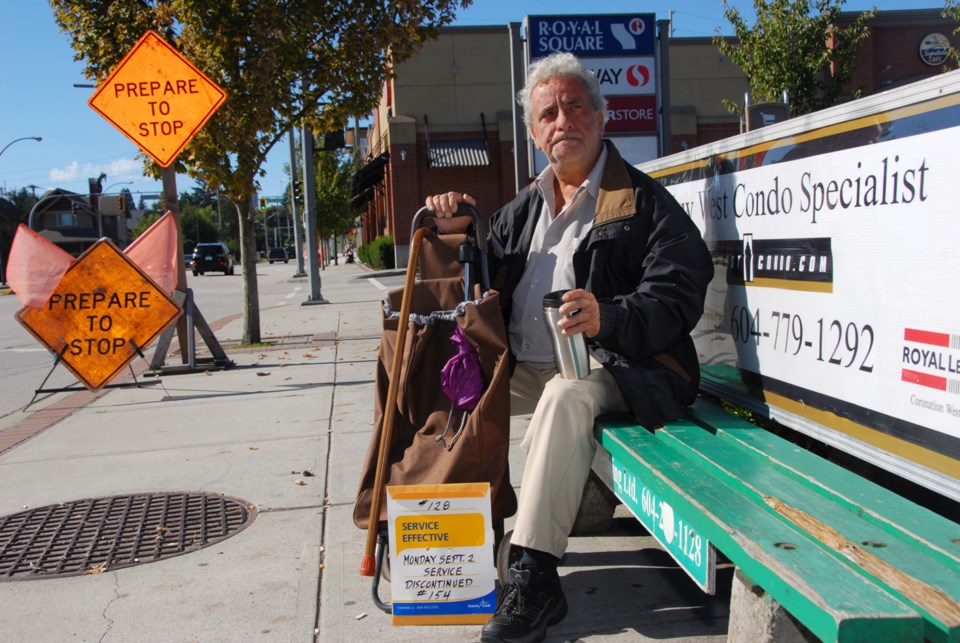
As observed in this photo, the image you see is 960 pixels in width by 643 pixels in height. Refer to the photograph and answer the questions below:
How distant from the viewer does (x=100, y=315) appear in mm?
7129

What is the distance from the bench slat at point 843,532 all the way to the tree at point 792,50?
17658 millimetres

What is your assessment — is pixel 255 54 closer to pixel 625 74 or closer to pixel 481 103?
pixel 625 74

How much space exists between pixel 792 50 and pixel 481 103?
13851 mm

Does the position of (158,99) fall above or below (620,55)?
below

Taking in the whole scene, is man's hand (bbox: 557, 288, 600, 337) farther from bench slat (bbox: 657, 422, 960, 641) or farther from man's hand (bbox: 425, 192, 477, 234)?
man's hand (bbox: 425, 192, 477, 234)

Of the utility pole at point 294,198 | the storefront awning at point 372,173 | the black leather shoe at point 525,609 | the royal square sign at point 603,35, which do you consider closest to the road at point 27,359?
the royal square sign at point 603,35

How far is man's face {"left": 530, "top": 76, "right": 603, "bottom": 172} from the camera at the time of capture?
3533 mm

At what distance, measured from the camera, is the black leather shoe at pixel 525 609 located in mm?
2803

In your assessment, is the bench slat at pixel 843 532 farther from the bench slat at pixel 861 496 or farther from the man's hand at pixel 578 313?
the man's hand at pixel 578 313

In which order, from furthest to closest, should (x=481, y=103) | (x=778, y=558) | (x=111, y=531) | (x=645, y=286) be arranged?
(x=481, y=103) < (x=111, y=531) < (x=645, y=286) < (x=778, y=558)

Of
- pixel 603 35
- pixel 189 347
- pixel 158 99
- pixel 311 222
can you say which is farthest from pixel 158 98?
pixel 311 222

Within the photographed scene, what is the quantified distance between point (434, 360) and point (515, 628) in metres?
0.99

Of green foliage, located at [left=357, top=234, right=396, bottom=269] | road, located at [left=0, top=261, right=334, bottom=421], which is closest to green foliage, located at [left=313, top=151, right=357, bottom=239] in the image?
green foliage, located at [left=357, top=234, right=396, bottom=269]

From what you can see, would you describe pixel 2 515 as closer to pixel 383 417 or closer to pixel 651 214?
pixel 383 417
